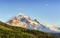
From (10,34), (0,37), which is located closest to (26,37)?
(10,34)

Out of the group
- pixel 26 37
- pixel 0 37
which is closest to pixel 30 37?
pixel 26 37

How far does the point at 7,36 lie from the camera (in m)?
117

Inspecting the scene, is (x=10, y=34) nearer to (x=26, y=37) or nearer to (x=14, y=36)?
(x=14, y=36)

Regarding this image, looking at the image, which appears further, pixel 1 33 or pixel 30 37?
pixel 30 37

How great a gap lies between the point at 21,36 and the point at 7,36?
10874 mm

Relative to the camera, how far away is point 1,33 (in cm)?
11781

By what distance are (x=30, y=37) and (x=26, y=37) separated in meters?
4.35

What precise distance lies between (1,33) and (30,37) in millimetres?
21710

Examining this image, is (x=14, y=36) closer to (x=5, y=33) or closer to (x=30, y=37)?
(x=5, y=33)

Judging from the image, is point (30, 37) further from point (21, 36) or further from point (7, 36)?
point (7, 36)

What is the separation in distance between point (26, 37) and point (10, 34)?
39.4 feet

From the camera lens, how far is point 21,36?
124 m

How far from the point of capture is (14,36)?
119875 millimetres

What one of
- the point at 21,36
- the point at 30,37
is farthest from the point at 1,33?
the point at 30,37
